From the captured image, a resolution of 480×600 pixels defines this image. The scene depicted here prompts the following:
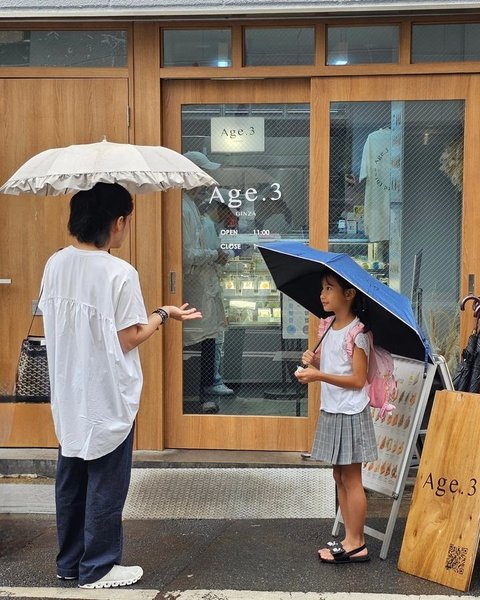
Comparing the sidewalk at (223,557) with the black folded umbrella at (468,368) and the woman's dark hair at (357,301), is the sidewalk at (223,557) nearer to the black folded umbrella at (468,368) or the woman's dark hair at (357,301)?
the black folded umbrella at (468,368)

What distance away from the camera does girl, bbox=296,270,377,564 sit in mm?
4082

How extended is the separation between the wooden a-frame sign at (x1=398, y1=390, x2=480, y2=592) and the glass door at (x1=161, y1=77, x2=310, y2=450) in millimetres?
1744

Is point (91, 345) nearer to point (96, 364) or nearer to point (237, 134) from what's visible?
point (96, 364)

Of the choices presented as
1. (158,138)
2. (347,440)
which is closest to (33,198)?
(158,138)

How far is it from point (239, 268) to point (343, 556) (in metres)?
2.41

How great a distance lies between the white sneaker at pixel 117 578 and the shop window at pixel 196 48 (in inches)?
138

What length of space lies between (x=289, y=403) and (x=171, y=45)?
276cm

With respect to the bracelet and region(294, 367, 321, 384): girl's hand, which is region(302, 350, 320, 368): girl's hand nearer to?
region(294, 367, 321, 384): girl's hand

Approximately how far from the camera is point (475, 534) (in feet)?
12.6

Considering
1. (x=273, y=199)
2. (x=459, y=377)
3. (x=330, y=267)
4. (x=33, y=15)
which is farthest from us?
(x=273, y=199)

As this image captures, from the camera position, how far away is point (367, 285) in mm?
3857

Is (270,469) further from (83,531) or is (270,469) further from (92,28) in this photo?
(92,28)

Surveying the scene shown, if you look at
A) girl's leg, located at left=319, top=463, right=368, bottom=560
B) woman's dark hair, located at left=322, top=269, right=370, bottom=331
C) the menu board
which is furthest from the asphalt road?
woman's dark hair, located at left=322, top=269, right=370, bottom=331

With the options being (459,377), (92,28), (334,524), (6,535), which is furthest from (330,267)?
(92,28)
